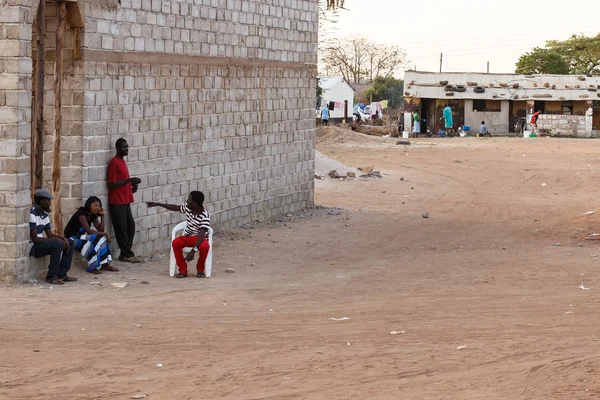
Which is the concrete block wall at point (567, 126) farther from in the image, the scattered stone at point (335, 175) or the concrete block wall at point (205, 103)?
the concrete block wall at point (205, 103)

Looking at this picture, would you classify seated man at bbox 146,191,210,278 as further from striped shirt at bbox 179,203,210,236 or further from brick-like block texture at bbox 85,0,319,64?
brick-like block texture at bbox 85,0,319,64

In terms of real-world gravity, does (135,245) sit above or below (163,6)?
below

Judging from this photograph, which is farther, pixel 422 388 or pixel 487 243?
pixel 487 243

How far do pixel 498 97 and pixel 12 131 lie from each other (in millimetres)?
42236

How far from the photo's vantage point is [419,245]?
1639cm

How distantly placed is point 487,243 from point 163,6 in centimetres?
629

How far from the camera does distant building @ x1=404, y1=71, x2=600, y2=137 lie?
167ft

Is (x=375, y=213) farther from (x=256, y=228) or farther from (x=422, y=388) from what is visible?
(x=422, y=388)

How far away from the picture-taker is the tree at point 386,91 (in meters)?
74.8

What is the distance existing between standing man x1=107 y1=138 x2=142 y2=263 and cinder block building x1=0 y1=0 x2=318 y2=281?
125 millimetres

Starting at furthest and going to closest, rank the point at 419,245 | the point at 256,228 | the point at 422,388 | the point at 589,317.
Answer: the point at 256,228 < the point at 419,245 < the point at 589,317 < the point at 422,388

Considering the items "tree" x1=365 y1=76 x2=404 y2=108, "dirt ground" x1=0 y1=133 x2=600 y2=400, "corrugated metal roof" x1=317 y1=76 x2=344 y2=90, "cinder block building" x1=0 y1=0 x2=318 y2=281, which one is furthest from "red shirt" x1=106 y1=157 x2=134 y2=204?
"tree" x1=365 y1=76 x2=404 y2=108

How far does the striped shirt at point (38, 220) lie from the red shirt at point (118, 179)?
156cm

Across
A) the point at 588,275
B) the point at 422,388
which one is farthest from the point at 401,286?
the point at 422,388
